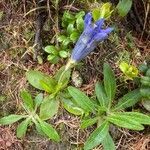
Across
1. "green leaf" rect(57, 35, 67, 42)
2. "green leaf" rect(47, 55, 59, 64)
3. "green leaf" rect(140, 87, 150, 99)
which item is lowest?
"green leaf" rect(140, 87, 150, 99)

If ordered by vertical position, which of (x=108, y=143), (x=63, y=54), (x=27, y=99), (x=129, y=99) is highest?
(x=63, y=54)

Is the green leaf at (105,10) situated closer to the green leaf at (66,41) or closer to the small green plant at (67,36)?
the small green plant at (67,36)

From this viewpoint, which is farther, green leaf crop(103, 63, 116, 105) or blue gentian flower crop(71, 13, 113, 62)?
green leaf crop(103, 63, 116, 105)

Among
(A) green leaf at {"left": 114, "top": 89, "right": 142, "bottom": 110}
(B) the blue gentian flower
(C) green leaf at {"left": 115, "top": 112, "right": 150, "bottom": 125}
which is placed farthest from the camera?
(A) green leaf at {"left": 114, "top": 89, "right": 142, "bottom": 110}

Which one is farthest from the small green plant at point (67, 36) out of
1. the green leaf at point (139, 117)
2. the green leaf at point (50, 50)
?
the green leaf at point (139, 117)

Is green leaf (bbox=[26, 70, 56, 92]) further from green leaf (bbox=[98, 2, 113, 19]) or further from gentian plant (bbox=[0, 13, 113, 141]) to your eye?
green leaf (bbox=[98, 2, 113, 19])

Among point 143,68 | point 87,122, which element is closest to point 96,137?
point 87,122

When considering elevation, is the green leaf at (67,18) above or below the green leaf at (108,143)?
above

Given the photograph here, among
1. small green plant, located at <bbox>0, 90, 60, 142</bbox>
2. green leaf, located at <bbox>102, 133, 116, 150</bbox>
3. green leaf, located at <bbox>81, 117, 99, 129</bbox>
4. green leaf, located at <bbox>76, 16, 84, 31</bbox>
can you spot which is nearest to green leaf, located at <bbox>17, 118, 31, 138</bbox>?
small green plant, located at <bbox>0, 90, 60, 142</bbox>

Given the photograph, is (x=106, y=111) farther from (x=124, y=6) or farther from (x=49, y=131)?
(x=124, y=6)
